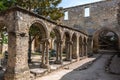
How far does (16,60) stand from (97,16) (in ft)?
67.7

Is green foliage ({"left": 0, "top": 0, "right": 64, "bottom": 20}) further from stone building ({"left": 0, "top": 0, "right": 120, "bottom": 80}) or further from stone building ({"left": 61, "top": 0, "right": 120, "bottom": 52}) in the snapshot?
stone building ({"left": 61, "top": 0, "right": 120, "bottom": 52})

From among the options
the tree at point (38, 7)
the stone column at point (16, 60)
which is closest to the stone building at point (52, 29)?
the stone column at point (16, 60)

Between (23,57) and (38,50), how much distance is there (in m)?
27.5

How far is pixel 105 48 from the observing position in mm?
34625

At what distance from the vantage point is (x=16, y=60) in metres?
8.74

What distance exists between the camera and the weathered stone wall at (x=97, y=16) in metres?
25.8

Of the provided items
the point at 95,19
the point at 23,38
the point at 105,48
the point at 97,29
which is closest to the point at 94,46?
the point at 97,29

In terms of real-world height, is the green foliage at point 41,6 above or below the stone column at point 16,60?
above

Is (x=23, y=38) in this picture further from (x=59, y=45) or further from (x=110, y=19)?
(x=110, y=19)

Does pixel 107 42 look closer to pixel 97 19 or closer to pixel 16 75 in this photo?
pixel 97 19

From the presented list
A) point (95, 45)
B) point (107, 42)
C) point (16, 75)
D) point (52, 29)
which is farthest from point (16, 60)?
point (107, 42)

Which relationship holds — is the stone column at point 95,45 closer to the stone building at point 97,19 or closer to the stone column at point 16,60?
the stone building at point 97,19

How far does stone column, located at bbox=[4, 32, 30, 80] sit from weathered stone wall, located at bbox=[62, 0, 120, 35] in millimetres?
19405

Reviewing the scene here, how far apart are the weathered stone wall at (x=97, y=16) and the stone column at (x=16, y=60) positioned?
63.7 ft
